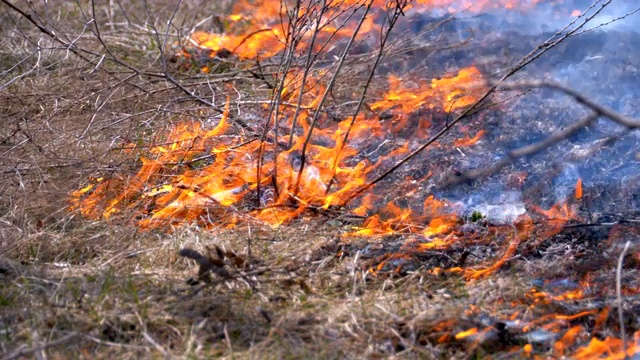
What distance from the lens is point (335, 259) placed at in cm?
389

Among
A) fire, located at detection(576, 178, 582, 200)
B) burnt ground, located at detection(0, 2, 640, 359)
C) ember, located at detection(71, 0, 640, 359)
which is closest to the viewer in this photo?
burnt ground, located at detection(0, 2, 640, 359)

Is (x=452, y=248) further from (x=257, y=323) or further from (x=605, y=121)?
(x=605, y=121)

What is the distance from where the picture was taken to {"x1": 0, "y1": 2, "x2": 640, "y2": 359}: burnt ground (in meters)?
3.14

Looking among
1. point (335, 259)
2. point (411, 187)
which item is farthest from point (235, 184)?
point (335, 259)

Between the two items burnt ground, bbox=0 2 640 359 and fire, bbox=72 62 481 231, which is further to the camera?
fire, bbox=72 62 481 231

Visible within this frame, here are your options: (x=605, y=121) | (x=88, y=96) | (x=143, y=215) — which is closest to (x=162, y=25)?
(x=88, y=96)

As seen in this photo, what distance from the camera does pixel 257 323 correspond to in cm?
320

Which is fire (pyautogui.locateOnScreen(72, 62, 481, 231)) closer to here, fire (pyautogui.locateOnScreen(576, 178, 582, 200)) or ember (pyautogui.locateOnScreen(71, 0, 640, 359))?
ember (pyautogui.locateOnScreen(71, 0, 640, 359))

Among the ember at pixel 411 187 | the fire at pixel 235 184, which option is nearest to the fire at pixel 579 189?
the ember at pixel 411 187

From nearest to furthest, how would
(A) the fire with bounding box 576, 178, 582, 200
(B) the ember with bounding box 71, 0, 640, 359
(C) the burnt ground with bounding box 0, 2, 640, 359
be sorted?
(C) the burnt ground with bounding box 0, 2, 640, 359 → (B) the ember with bounding box 71, 0, 640, 359 → (A) the fire with bounding box 576, 178, 582, 200

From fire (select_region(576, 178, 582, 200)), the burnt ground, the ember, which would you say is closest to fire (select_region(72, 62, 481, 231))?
the ember

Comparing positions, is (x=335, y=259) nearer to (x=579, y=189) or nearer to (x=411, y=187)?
(x=411, y=187)

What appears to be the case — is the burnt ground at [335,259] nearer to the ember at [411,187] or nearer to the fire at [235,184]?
the ember at [411,187]

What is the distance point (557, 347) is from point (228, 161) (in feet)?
8.23
